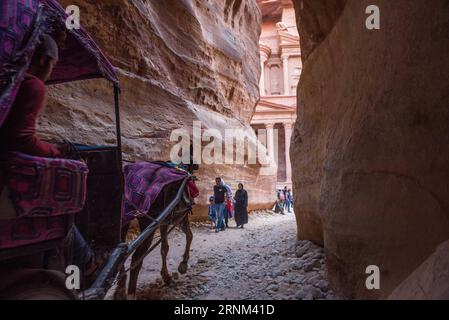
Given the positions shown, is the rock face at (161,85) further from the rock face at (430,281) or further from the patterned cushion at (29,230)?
the rock face at (430,281)

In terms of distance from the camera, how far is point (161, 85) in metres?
9.86

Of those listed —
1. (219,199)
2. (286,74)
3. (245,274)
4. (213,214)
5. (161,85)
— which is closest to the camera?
(245,274)

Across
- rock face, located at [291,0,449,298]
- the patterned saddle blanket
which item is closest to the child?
the patterned saddle blanket

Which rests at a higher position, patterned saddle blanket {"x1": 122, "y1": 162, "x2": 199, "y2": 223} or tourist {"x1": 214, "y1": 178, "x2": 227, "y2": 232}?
patterned saddle blanket {"x1": 122, "y1": 162, "x2": 199, "y2": 223}

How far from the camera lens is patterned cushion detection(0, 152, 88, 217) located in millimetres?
1570

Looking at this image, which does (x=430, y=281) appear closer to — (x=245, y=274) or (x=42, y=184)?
(x=42, y=184)

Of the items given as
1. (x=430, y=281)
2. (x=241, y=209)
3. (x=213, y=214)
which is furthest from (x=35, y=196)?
(x=241, y=209)

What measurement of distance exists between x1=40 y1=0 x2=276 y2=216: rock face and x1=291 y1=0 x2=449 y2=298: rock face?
632 centimetres

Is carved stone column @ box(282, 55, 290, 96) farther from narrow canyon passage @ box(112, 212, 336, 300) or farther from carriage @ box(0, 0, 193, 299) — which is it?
carriage @ box(0, 0, 193, 299)

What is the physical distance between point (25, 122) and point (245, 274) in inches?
154

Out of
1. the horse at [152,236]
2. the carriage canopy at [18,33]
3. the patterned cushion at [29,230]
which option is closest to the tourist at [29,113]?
the carriage canopy at [18,33]

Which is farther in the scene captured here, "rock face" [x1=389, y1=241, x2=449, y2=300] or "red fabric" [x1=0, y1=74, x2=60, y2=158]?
"red fabric" [x1=0, y1=74, x2=60, y2=158]

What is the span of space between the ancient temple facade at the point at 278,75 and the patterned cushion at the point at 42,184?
33.3 meters

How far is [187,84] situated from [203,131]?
208 cm
